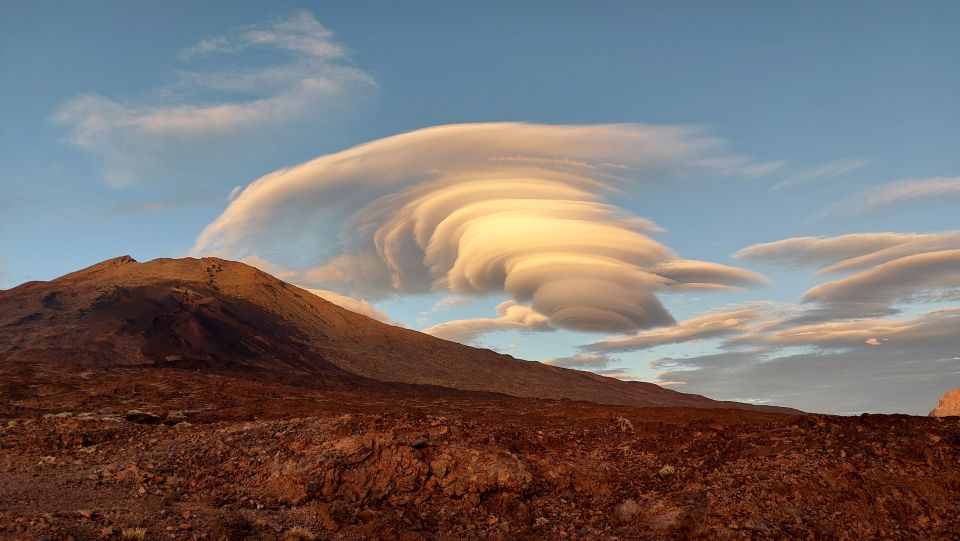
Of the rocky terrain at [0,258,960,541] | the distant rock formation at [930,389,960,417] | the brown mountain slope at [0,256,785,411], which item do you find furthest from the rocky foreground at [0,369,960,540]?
the brown mountain slope at [0,256,785,411]

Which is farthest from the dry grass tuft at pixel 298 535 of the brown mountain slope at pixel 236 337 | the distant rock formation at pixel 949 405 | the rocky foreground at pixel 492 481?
the brown mountain slope at pixel 236 337

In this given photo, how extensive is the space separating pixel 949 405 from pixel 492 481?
28910mm

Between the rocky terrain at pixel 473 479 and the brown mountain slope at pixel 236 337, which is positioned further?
the brown mountain slope at pixel 236 337

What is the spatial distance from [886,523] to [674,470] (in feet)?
15.2

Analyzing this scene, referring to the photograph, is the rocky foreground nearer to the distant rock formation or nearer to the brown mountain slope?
the distant rock formation

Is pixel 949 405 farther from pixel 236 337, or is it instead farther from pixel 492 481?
pixel 236 337

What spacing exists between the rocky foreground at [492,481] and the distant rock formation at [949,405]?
19.0 meters

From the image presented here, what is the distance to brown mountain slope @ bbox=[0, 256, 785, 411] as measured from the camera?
82.1m

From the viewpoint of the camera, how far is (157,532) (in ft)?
41.4

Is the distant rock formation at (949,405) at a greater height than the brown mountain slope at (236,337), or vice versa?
the brown mountain slope at (236,337)

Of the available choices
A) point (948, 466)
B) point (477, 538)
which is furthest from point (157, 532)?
point (948, 466)

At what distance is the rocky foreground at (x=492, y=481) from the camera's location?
13.5m

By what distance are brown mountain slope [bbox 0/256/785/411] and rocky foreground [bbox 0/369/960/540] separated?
50.0 meters

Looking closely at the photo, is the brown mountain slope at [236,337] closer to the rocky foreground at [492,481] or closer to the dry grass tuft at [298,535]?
the rocky foreground at [492,481]
